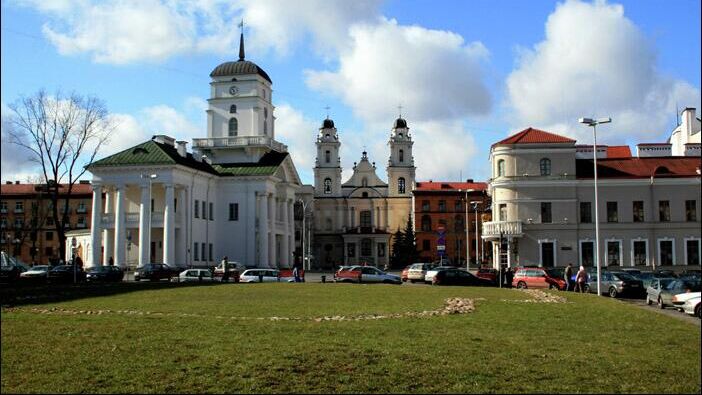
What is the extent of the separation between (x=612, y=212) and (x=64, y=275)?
52.3m

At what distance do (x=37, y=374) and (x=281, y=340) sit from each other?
226 inches

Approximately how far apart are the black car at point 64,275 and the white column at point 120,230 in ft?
72.2

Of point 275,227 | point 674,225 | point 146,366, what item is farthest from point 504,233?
point 275,227

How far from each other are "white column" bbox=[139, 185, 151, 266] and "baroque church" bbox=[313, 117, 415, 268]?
6140cm

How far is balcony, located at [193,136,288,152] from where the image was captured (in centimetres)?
9588

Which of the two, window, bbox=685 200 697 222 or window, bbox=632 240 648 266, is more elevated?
window, bbox=685 200 697 222

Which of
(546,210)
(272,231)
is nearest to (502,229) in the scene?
(546,210)

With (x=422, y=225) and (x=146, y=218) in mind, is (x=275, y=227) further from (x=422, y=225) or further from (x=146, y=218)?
(x=422, y=225)

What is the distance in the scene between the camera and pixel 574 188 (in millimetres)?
9055

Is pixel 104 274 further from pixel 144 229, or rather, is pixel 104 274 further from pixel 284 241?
pixel 284 241

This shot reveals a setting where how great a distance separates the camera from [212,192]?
8944 centimetres

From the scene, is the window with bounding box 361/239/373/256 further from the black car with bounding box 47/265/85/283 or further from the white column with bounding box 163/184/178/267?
the black car with bounding box 47/265/85/283

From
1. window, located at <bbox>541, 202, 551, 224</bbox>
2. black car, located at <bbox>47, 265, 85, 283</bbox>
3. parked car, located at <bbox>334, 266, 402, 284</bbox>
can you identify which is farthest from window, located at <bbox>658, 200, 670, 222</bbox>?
black car, located at <bbox>47, 265, 85, 283</bbox>

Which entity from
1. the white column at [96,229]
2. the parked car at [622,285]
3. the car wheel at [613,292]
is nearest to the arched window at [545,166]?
the parked car at [622,285]
